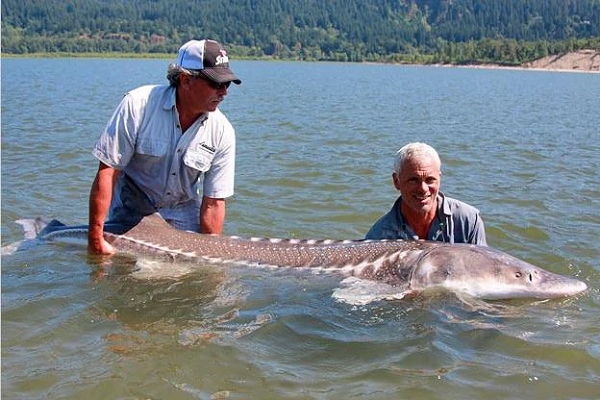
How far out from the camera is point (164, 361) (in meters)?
4.13

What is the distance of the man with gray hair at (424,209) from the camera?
183 inches

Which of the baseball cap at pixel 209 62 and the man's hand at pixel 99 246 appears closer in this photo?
the baseball cap at pixel 209 62

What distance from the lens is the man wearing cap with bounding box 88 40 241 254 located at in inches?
199

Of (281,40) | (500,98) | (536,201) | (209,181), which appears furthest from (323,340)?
(281,40)

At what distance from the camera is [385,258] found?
16.5 feet

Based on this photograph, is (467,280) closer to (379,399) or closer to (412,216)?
(412,216)

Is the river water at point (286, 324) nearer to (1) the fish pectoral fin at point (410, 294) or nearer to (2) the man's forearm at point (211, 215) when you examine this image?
(1) the fish pectoral fin at point (410, 294)

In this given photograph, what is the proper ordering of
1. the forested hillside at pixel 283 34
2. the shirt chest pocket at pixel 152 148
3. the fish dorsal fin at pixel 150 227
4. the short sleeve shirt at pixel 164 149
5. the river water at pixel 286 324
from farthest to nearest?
the forested hillside at pixel 283 34, the fish dorsal fin at pixel 150 227, the shirt chest pocket at pixel 152 148, the short sleeve shirt at pixel 164 149, the river water at pixel 286 324

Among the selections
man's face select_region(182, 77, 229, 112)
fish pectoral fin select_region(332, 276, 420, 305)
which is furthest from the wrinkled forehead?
man's face select_region(182, 77, 229, 112)

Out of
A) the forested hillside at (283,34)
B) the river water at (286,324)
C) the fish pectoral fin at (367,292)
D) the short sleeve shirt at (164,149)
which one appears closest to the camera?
the river water at (286,324)

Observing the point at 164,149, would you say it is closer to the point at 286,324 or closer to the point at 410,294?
the point at 286,324

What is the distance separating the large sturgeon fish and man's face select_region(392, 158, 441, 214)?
371mm

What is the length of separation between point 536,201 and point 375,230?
4753 millimetres

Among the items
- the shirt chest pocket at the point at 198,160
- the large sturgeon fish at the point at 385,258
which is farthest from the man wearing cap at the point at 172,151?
the large sturgeon fish at the point at 385,258
